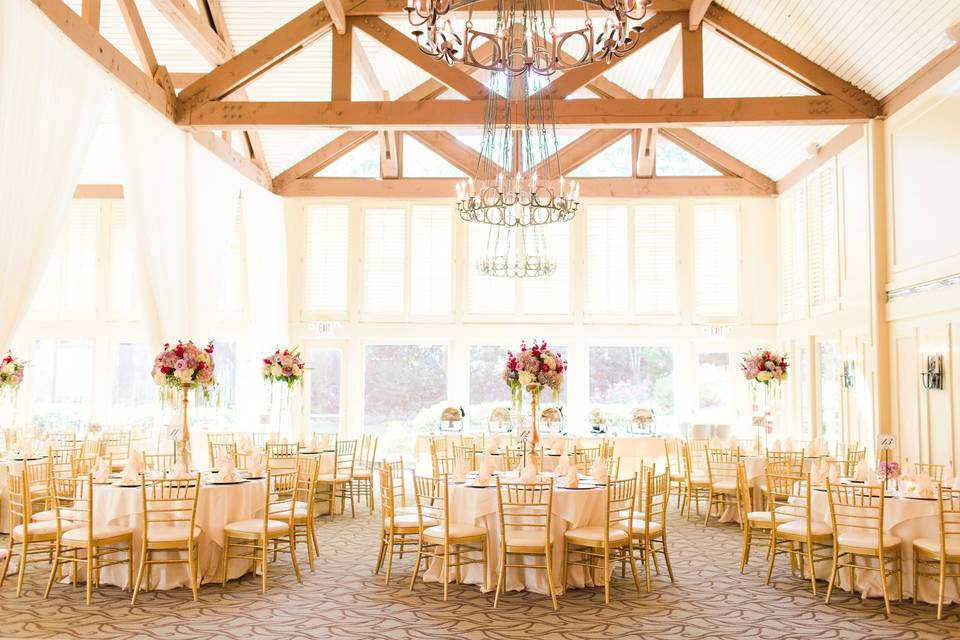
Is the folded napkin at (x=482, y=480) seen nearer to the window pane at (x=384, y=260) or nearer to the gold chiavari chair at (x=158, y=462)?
the gold chiavari chair at (x=158, y=462)

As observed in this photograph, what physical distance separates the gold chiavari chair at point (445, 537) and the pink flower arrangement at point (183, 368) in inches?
88.0

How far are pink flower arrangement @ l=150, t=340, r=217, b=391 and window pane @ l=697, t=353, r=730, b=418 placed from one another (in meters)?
9.47

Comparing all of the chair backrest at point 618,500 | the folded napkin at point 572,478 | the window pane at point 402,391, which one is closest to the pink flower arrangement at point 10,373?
the window pane at point 402,391

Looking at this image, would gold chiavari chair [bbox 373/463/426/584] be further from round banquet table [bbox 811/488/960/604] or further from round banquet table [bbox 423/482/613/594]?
round banquet table [bbox 811/488/960/604]

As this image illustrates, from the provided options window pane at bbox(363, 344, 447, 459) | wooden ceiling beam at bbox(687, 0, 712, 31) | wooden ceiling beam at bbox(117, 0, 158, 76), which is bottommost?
window pane at bbox(363, 344, 447, 459)

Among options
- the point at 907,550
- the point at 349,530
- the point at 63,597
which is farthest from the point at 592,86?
the point at 63,597

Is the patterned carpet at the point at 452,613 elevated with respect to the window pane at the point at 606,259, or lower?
lower

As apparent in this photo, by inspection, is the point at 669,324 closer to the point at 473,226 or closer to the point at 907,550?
the point at 473,226

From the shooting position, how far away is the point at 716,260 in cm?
1459

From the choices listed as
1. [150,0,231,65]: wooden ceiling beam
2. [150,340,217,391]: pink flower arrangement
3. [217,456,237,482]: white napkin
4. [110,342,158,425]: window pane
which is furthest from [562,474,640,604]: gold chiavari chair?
[110,342,158,425]: window pane

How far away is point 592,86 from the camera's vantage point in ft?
45.6

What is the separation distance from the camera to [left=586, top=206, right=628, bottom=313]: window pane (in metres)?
14.6

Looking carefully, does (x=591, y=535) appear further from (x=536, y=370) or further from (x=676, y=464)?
(x=676, y=464)

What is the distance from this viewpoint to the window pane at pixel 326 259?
48.7 feet
